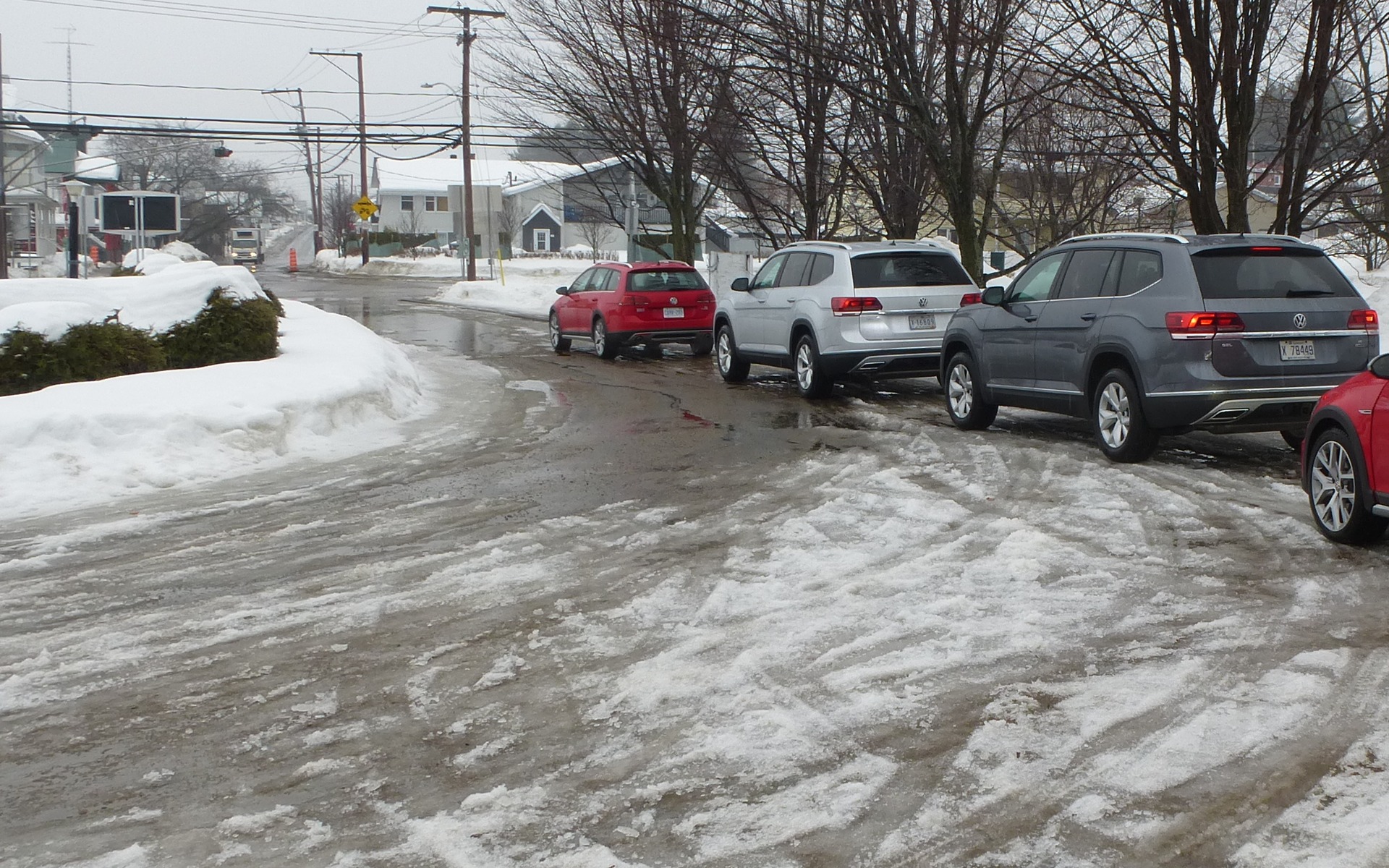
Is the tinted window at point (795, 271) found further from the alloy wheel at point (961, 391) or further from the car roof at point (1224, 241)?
the car roof at point (1224, 241)

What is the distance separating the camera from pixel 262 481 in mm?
9898

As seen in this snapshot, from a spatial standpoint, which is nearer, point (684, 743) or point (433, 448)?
point (684, 743)

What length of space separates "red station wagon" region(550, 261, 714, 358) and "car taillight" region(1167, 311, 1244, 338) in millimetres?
11674

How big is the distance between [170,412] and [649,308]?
1100 cm

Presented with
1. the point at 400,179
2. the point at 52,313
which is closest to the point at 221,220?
the point at 400,179

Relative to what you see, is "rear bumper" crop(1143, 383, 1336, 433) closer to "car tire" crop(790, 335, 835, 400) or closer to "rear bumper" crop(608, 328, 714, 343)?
"car tire" crop(790, 335, 835, 400)

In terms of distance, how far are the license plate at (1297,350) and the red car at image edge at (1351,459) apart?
2.01 metres

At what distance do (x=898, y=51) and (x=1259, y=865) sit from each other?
16.6 metres

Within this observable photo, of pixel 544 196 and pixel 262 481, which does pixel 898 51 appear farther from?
pixel 544 196

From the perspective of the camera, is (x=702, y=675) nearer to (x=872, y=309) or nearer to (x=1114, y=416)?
(x=1114, y=416)

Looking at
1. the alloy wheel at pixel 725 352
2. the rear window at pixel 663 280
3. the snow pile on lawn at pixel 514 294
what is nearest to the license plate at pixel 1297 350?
the alloy wheel at pixel 725 352

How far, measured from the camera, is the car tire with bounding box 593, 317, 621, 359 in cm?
2111

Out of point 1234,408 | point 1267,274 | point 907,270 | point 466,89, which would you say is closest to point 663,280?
point 907,270

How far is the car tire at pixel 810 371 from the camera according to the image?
47.8ft
